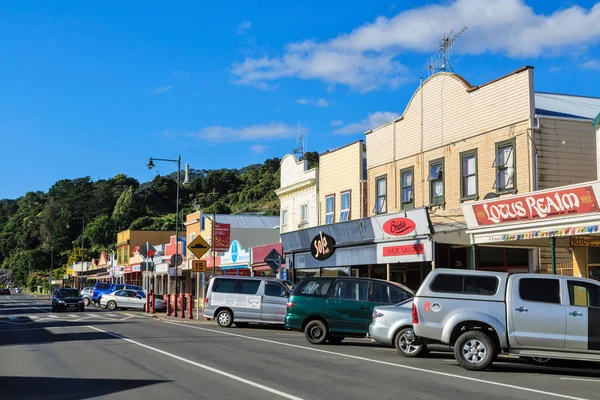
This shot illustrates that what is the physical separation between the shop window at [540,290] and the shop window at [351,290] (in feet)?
20.0

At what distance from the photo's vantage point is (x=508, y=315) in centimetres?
1298

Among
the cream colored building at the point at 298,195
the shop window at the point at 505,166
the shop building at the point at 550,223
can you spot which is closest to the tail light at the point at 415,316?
the shop building at the point at 550,223

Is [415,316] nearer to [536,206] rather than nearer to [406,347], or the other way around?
[406,347]

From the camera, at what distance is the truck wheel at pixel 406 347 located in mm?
15524

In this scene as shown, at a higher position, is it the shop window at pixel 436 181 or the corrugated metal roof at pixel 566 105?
the corrugated metal roof at pixel 566 105

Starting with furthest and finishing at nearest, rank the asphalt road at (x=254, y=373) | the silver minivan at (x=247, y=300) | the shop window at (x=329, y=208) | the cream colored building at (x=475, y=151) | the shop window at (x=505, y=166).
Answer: the shop window at (x=329, y=208) → the silver minivan at (x=247, y=300) → the shop window at (x=505, y=166) → the cream colored building at (x=475, y=151) → the asphalt road at (x=254, y=373)

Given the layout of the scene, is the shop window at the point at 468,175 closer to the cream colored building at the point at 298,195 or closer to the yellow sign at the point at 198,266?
the cream colored building at the point at 298,195

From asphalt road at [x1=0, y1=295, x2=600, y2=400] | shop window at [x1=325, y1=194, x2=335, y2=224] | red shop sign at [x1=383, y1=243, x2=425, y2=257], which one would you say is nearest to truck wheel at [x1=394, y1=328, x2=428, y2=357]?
asphalt road at [x1=0, y1=295, x2=600, y2=400]

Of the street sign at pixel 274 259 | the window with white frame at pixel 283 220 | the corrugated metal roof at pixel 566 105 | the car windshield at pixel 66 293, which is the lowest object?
the car windshield at pixel 66 293

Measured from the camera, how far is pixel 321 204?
3409cm

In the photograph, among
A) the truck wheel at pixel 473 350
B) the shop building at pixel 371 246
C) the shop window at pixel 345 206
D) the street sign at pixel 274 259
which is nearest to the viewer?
the truck wheel at pixel 473 350

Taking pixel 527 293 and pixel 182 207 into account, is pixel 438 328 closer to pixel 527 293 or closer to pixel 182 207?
pixel 527 293

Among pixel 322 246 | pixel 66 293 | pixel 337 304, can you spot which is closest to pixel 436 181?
pixel 322 246

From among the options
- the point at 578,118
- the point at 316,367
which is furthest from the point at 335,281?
the point at 578,118
